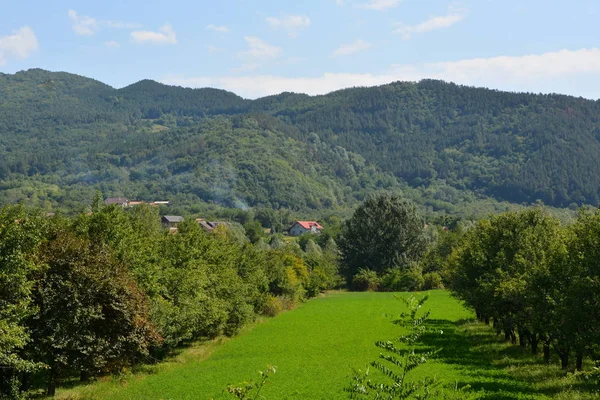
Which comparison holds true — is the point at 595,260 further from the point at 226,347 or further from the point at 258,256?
the point at 258,256

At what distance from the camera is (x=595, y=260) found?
25.6 metres

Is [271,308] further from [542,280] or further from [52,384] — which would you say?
[542,280]

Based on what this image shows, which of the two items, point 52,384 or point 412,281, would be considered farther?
point 412,281

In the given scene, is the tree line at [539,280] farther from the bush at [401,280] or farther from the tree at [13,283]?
the bush at [401,280]

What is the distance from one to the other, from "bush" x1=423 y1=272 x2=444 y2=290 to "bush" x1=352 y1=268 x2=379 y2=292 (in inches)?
365

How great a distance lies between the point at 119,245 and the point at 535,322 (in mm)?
23489

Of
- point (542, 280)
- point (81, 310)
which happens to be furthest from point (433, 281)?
point (81, 310)

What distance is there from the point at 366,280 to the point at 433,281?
43.1 ft

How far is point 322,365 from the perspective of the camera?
37250mm

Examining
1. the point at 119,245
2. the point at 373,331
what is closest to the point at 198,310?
the point at 119,245

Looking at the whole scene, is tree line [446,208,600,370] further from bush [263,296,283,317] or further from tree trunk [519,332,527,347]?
bush [263,296,283,317]

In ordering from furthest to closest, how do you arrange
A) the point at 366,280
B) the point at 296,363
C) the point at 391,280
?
the point at 366,280 → the point at 391,280 → the point at 296,363

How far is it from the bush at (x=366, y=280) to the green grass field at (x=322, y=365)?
156ft

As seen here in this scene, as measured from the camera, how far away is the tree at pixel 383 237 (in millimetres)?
111312
